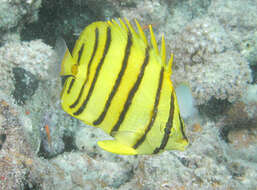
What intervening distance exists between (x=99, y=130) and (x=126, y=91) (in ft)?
7.69

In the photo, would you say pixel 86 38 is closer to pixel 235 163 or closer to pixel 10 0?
pixel 10 0

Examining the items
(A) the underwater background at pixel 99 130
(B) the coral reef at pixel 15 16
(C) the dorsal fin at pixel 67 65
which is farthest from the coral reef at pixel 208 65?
(C) the dorsal fin at pixel 67 65

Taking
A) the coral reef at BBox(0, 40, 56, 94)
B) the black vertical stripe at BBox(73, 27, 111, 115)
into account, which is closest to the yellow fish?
the black vertical stripe at BBox(73, 27, 111, 115)

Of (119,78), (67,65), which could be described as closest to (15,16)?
(67,65)

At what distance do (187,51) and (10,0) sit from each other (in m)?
2.89

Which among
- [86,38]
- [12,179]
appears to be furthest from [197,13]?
[12,179]

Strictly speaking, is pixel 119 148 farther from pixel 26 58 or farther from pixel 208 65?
pixel 208 65

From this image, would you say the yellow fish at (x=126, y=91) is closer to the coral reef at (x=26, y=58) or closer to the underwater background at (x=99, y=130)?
the underwater background at (x=99, y=130)

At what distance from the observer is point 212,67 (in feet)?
13.4

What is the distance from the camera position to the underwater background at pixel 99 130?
9.42ft

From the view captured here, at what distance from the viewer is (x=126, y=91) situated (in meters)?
1.55

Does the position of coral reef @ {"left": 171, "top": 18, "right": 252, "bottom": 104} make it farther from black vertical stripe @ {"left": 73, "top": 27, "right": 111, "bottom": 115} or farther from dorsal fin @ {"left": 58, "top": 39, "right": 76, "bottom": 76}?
dorsal fin @ {"left": 58, "top": 39, "right": 76, "bottom": 76}

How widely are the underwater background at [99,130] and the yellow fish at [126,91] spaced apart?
91cm

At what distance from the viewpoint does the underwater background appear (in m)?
2.87
